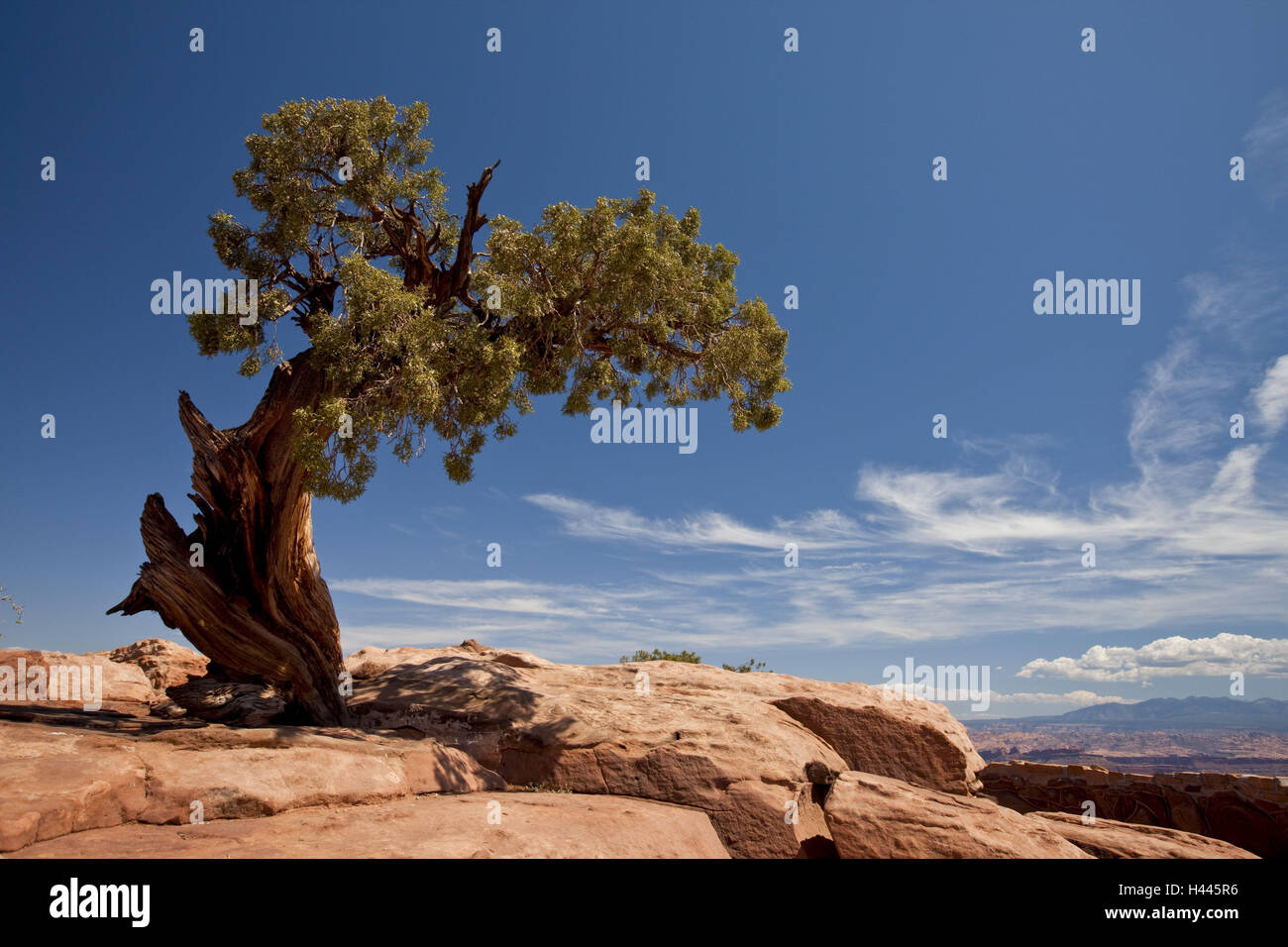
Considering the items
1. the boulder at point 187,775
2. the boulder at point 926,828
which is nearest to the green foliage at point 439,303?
the boulder at point 187,775

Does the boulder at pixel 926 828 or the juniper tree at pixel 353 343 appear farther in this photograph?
the juniper tree at pixel 353 343

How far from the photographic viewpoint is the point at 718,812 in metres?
11.7

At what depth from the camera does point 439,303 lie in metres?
16.8

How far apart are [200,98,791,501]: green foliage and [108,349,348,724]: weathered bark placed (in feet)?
4.58

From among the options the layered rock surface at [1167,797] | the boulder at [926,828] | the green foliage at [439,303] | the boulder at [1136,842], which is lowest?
the layered rock surface at [1167,797]

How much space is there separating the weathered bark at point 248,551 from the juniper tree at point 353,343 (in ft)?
0.13

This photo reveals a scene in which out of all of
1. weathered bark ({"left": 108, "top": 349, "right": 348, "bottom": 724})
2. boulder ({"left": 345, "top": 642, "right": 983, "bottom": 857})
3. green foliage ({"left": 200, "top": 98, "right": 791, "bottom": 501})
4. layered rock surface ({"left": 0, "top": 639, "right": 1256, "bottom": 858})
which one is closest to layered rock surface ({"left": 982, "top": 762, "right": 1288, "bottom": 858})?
layered rock surface ({"left": 0, "top": 639, "right": 1256, "bottom": 858})

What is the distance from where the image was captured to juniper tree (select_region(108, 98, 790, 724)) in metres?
13.5

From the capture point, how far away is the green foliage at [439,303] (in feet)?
44.1

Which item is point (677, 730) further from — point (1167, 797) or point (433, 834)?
point (1167, 797)

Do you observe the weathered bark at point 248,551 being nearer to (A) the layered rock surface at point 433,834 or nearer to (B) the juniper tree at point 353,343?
(B) the juniper tree at point 353,343

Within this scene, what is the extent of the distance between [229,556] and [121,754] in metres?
7.29

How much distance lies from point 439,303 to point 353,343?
397 centimetres

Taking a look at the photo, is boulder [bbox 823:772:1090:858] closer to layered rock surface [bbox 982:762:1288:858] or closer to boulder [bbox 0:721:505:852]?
boulder [bbox 0:721:505:852]
